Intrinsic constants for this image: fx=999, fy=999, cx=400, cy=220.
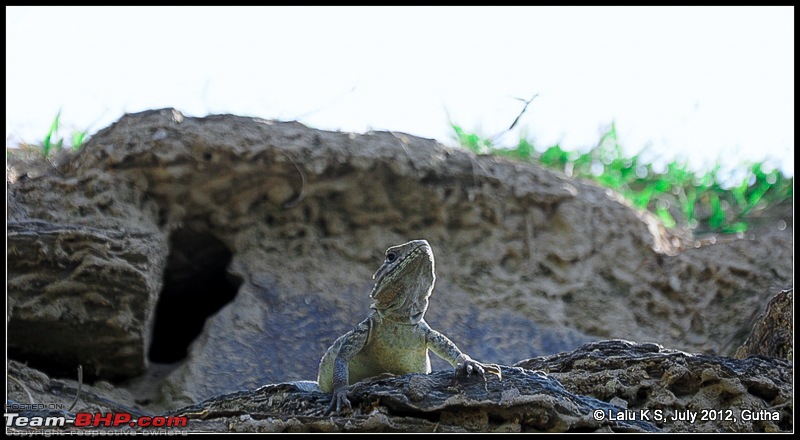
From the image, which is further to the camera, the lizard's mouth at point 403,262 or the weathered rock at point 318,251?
the weathered rock at point 318,251

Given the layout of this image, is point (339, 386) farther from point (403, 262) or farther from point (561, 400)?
point (561, 400)

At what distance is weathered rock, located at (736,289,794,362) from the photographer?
5793 millimetres

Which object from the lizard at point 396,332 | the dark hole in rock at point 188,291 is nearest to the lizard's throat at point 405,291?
the lizard at point 396,332

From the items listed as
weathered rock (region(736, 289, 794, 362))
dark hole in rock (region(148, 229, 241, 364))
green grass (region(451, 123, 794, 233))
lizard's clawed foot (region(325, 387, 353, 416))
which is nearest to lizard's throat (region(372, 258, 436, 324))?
lizard's clawed foot (region(325, 387, 353, 416))

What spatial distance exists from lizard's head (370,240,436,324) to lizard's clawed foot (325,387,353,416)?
73 centimetres

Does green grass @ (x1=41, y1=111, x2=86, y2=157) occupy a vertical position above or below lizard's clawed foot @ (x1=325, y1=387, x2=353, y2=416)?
above

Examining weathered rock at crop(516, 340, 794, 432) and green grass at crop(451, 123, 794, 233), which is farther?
green grass at crop(451, 123, 794, 233)

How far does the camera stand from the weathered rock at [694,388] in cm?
503

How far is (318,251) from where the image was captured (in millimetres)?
8094

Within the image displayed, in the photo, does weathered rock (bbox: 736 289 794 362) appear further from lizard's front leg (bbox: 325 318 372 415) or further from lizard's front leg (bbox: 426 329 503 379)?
→ lizard's front leg (bbox: 325 318 372 415)

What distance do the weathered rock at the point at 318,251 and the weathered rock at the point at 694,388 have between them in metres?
2.07

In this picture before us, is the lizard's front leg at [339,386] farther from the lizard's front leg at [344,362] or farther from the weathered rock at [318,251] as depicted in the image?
the weathered rock at [318,251]

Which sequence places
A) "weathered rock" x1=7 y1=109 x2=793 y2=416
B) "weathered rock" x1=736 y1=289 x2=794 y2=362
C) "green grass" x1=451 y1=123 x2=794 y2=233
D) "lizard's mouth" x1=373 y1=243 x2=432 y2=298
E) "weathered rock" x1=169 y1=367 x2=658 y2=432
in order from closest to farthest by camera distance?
"weathered rock" x1=169 y1=367 x2=658 y2=432, "lizard's mouth" x1=373 y1=243 x2=432 y2=298, "weathered rock" x1=736 y1=289 x2=794 y2=362, "weathered rock" x1=7 y1=109 x2=793 y2=416, "green grass" x1=451 y1=123 x2=794 y2=233

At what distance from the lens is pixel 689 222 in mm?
10469
